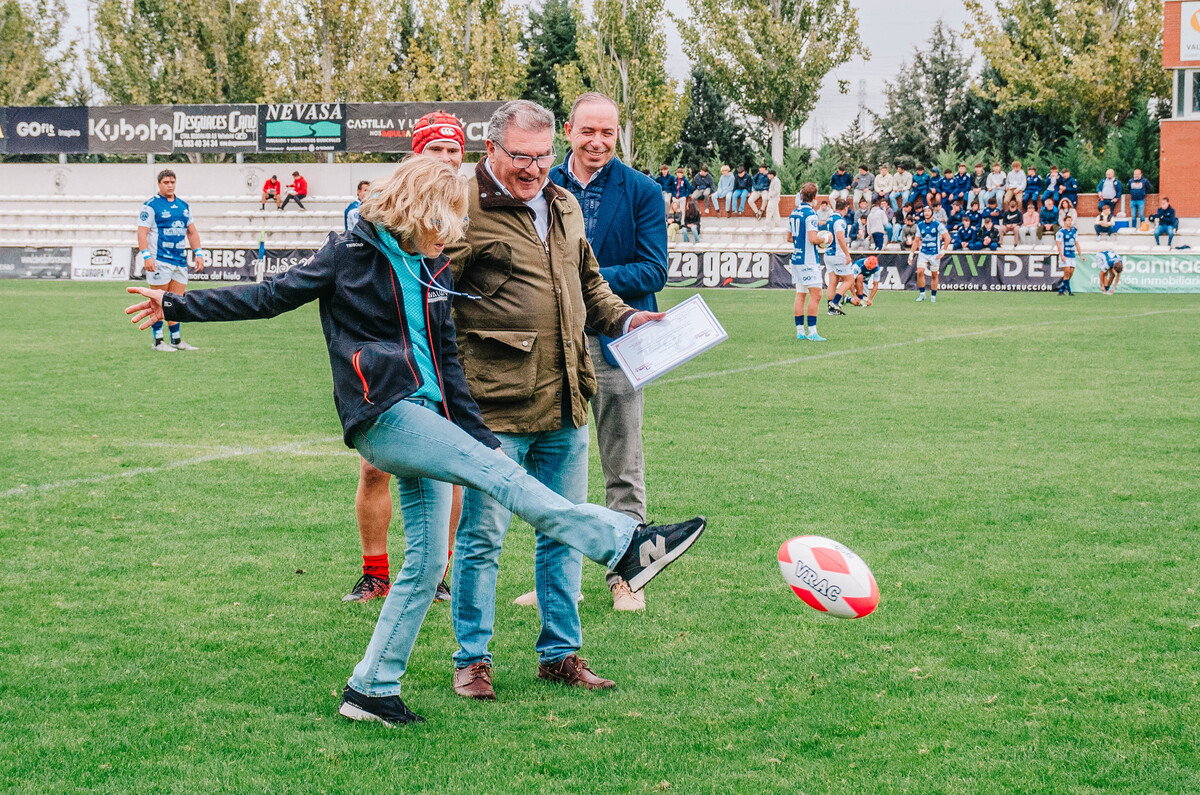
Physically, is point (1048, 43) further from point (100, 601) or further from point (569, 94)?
point (100, 601)

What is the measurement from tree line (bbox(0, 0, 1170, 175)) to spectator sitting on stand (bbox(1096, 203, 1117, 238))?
8063mm

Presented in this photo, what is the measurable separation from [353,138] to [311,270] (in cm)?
3654

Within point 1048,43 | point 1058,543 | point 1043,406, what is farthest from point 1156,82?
point 1058,543

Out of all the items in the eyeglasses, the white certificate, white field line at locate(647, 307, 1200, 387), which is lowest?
white field line at locate(647, 307, 1200, 387)

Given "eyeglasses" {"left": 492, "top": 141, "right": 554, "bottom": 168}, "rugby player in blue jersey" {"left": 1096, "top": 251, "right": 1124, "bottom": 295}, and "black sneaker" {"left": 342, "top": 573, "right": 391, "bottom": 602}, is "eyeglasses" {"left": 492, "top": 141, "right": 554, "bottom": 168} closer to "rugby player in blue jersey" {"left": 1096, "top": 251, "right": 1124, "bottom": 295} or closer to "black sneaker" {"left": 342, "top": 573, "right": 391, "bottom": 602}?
"black sneaker" {"left": 342, "top": 573, "right": 391, "bottom": 602}

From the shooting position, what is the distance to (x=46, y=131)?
4038 centimetres

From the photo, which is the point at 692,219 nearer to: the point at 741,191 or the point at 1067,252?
the point at 741,191

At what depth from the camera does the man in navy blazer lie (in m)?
4.90

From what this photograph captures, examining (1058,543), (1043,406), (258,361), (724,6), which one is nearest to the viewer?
(1058,543)

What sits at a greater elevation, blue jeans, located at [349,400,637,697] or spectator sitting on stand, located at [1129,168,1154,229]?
spectator sitting on stand, located at [1129,168,1154,229]

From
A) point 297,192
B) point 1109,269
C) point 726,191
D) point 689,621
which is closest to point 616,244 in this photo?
point 689,621

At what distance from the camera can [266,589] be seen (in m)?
5.50

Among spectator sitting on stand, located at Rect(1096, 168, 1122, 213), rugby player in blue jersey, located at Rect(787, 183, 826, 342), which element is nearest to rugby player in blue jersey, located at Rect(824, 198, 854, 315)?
rugby player in blue jersey, located at Rect(787, 183, 826, 342)

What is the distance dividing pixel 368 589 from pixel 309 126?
35.7 m
